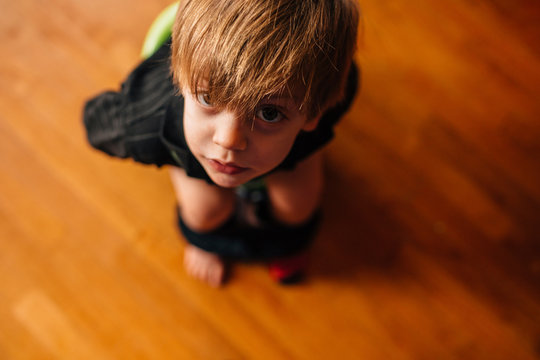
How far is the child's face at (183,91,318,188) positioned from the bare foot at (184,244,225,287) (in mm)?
316

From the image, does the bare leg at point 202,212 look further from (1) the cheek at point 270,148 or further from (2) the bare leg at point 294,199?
(1) the cheek at point 270,148

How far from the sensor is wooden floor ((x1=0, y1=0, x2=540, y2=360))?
875 mm

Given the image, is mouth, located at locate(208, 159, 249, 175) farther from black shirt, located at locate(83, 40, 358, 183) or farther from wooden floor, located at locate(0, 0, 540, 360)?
wooden floor, located at locate(0, 0, 540, 360)

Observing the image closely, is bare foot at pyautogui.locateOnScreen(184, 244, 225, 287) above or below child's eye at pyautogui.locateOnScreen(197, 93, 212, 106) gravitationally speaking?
below

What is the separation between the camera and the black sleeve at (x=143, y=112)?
2.17 feet

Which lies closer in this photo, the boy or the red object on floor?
the boy

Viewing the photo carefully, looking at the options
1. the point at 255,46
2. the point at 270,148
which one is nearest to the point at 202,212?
the point at 270,148

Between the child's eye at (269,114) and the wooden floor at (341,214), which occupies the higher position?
the child's eye at (269,114)

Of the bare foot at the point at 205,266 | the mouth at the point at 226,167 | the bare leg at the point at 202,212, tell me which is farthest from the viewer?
the bare foot at the point at 205,266

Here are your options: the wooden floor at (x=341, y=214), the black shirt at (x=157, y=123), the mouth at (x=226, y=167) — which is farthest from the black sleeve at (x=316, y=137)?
the wooden floor at (x=341, y=214)

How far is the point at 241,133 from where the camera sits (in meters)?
0.52

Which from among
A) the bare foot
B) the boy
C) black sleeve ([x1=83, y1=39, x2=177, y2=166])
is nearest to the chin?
the boy

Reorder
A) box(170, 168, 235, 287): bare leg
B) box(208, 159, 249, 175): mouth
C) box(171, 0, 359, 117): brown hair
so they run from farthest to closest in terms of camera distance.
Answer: box(170, 168, 235, 287): bare leg, box(208, 159, 249, 175): mouth, box(171, 0, 359, 117): brown hair

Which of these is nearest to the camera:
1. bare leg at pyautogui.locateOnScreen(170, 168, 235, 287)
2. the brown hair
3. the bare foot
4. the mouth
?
the brown hair
